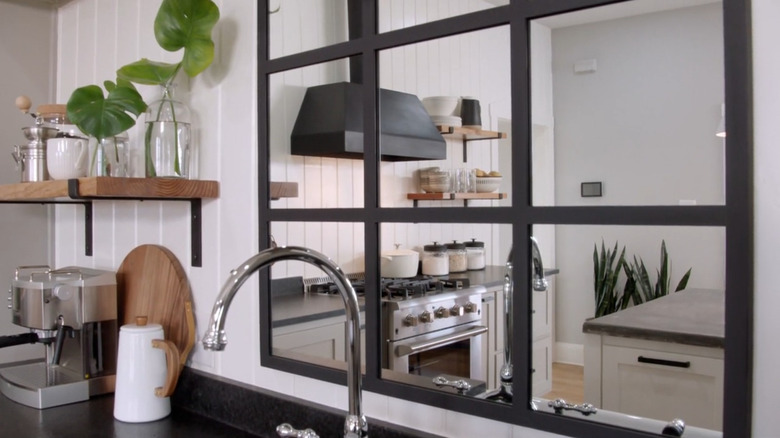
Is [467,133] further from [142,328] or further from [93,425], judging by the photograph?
[93,425]

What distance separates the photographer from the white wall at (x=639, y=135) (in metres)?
0.91

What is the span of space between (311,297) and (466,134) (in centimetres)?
63

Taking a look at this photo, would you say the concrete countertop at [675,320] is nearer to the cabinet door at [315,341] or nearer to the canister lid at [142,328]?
the cabinet door at [315,341]

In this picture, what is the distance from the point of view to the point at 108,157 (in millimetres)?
1787

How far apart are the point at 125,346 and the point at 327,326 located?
0.51 metres

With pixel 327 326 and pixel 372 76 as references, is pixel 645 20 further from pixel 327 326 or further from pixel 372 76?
pixel 327 326

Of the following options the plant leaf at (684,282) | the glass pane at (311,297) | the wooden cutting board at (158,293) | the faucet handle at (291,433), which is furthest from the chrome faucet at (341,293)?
the wooden cutting board at (158,293)

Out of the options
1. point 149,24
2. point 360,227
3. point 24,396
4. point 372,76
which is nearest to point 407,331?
point 360,227

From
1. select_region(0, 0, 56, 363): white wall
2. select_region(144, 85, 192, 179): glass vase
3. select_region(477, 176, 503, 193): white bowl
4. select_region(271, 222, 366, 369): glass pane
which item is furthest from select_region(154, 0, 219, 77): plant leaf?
select_region(0, 0, 56, 363): white wall

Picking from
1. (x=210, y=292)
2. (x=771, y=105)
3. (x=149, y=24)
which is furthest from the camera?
(x=149, y=24)

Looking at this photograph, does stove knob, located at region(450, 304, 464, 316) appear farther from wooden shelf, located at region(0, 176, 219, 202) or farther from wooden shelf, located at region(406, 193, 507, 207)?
wooden shelf, located at region(0, 176, 219, 202)

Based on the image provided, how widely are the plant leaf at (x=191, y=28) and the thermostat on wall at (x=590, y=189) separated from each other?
3.26ft

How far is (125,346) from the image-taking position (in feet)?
5.31

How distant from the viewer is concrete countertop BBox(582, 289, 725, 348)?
2.99 ft
